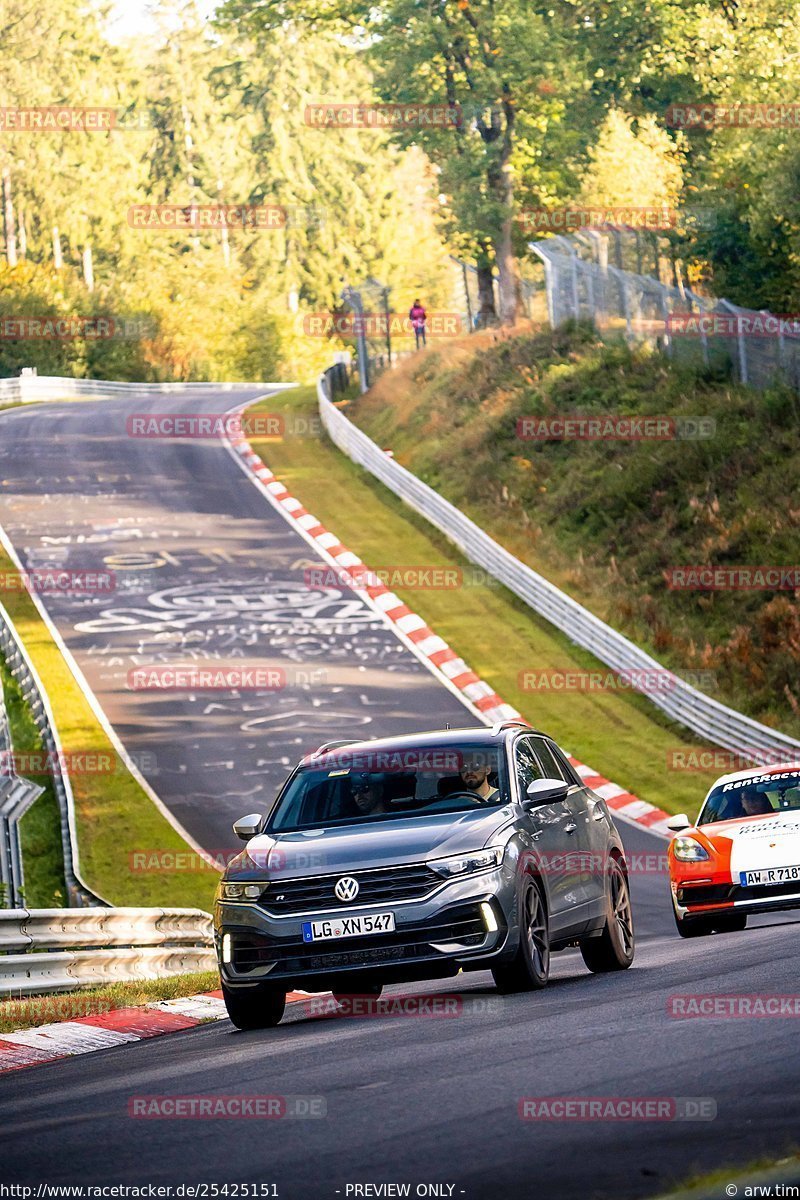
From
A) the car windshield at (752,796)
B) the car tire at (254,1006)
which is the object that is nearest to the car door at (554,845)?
the car tire at (254,1006)

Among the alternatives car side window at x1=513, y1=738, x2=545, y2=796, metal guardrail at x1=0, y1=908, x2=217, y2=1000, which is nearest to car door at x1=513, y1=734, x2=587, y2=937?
car side window at x1=513, y1=738, x2=545, y2=796

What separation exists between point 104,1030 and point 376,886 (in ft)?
8.14

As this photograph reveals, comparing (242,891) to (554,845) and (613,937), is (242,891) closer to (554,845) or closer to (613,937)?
(554,845)

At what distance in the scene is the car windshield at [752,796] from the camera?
16.1 metres

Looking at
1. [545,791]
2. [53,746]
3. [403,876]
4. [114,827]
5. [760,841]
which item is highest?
[545,791]

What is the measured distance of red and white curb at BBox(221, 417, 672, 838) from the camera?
79.2 ft

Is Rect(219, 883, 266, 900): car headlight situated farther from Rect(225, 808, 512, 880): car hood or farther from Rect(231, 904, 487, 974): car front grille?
Rect(231, 904, 487, 974): car front grille

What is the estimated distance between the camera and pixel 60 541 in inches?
1517

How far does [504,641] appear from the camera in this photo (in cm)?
3166

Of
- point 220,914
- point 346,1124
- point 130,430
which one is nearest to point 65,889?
point 220,914

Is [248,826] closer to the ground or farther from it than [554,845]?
farther from it

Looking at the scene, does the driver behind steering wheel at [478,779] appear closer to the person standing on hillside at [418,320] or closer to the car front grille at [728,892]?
the car front grille at [728,892]

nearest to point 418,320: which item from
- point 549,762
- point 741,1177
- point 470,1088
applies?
point 549,762

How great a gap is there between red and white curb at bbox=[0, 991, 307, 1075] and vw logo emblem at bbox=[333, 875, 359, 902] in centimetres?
184
